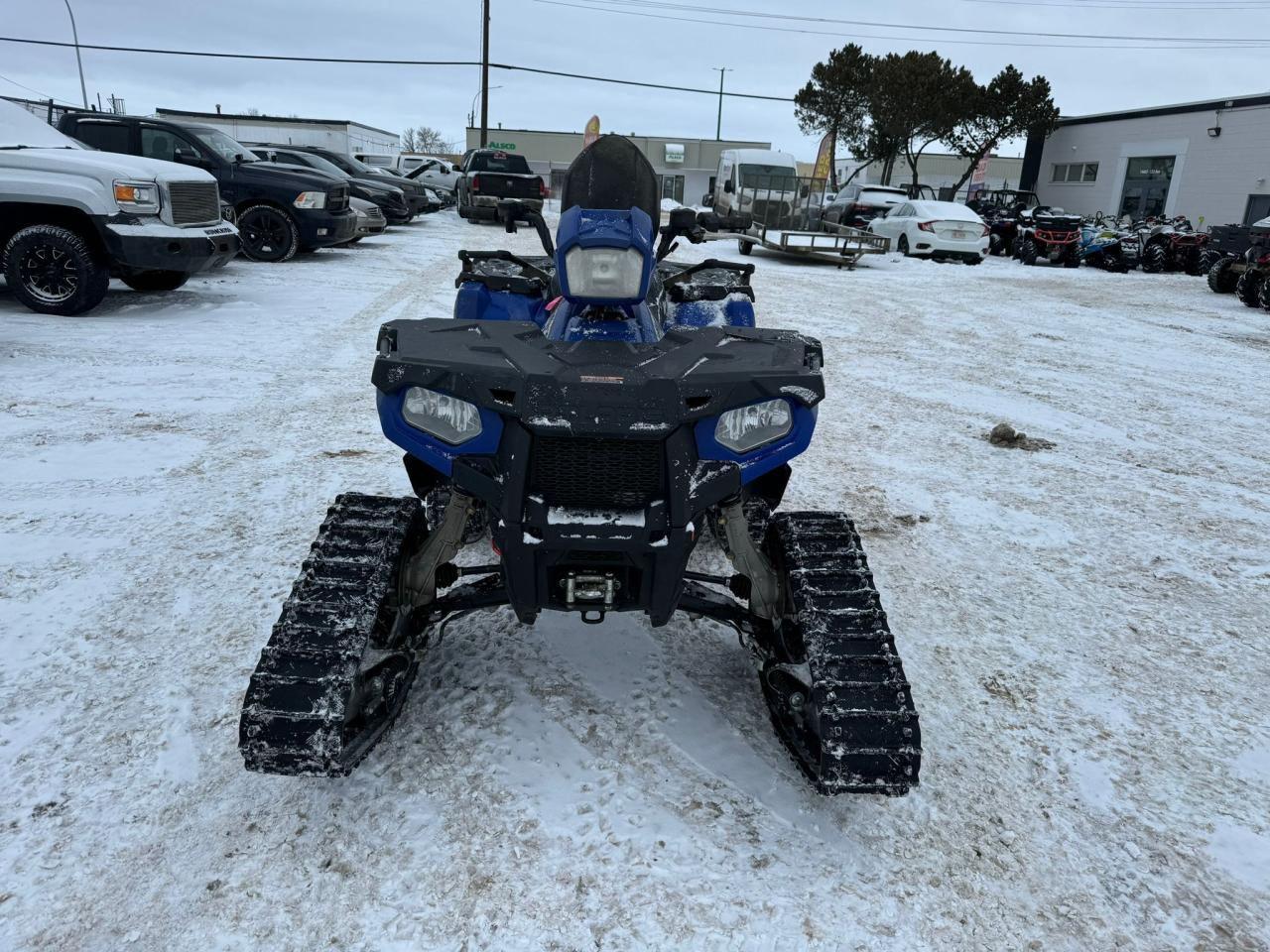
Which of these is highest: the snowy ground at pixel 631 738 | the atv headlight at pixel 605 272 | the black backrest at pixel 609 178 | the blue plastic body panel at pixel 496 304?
the black backrest at pixel 609 178

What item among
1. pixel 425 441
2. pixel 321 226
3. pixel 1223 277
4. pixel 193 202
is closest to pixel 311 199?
pixel 321 226

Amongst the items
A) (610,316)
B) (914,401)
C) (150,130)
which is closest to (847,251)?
(914,401)

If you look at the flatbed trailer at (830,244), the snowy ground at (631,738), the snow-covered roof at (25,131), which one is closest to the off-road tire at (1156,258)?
the flatbed trailer at (830,244)

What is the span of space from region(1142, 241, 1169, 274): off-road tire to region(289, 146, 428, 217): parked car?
17497 mm

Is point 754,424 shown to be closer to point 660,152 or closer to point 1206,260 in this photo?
point 1206,260

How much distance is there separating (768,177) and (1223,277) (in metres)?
10.1

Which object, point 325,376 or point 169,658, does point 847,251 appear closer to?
point 325,376

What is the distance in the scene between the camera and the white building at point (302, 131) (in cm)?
4597

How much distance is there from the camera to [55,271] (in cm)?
812

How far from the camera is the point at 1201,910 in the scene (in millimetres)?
2129

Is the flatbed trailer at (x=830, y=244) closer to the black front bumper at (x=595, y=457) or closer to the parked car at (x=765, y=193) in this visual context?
the parked car at (x=765, y=193)

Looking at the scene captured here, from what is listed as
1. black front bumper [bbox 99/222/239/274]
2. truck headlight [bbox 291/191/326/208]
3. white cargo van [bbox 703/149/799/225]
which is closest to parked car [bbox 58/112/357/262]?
truck headlight [bbox 291/191/326/208]

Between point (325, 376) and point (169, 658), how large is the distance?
4.15m

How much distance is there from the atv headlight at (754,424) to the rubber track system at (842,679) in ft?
1.28
